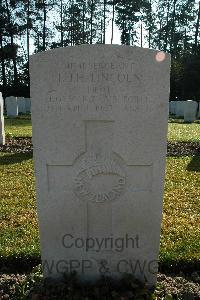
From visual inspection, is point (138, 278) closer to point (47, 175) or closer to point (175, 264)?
point (175, 264)

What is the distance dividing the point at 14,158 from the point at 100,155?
20.3 ft

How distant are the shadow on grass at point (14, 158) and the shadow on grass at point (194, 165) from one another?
12.2 ft

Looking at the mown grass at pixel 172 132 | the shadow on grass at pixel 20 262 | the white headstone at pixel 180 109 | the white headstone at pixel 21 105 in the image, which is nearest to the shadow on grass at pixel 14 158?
the mown grass at pixel 172 132

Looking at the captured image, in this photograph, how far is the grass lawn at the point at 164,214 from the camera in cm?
380

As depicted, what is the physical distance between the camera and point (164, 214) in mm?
5020

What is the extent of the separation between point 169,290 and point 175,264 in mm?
504

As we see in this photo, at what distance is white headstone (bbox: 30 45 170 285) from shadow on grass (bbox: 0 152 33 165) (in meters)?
5.41

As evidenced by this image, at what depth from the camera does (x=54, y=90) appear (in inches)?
111

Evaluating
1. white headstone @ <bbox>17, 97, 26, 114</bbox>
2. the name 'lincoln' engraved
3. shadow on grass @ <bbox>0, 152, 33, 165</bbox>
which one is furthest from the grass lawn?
white headstone @ <bbox>17, 97, 26, 114</bbox>

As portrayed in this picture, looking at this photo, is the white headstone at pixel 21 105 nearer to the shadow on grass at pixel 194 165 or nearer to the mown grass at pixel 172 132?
the mown grass at pixel 172 132

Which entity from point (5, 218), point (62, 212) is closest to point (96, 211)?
point (62, 212)

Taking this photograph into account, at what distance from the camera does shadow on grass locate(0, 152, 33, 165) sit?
8328mm

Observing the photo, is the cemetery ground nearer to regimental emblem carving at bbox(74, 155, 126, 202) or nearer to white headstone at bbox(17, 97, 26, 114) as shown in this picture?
regimental emblem carving at bbox(74, 155, 126, 202)

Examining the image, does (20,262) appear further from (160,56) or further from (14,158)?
(14,158)
